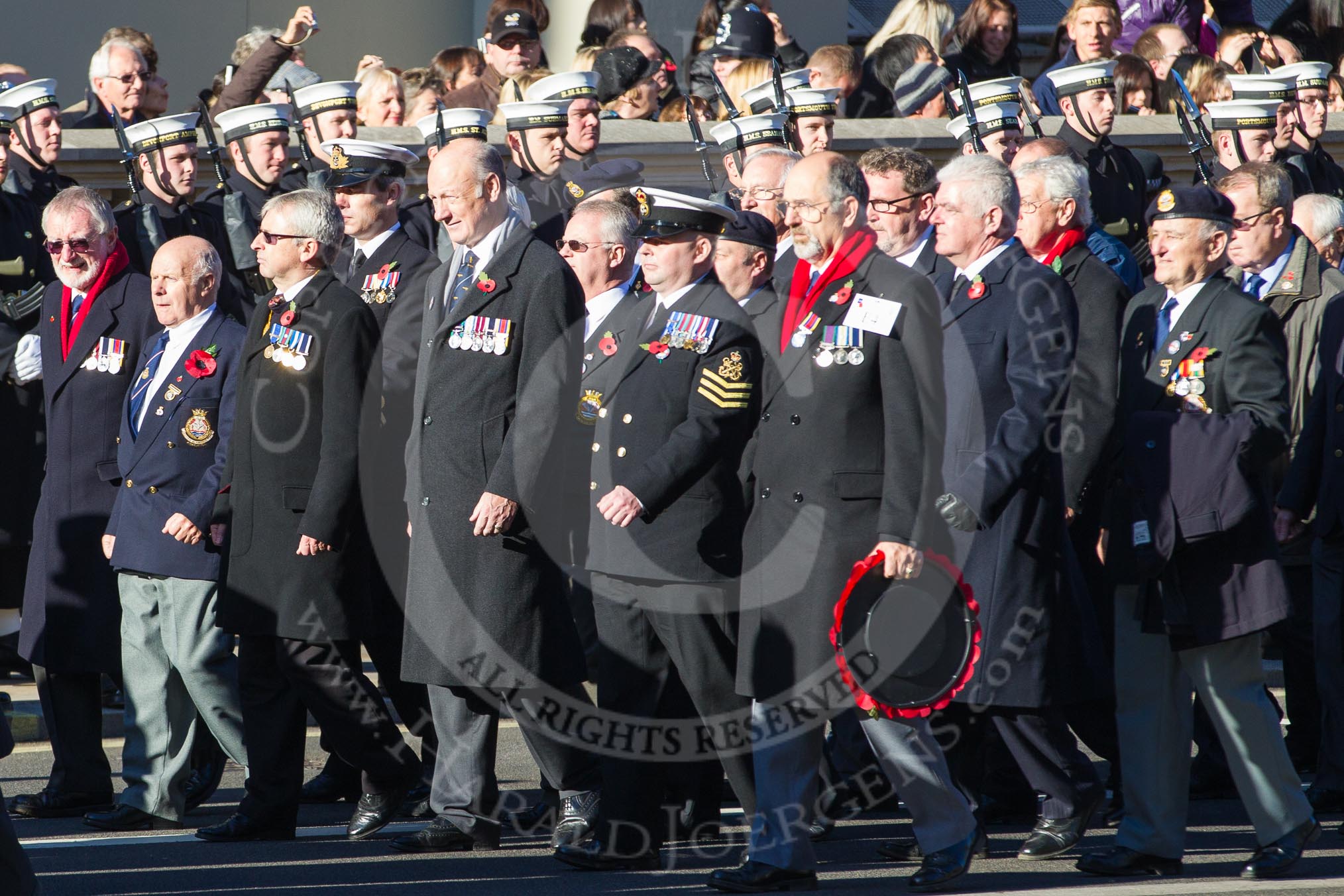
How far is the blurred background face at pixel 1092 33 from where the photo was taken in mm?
10922

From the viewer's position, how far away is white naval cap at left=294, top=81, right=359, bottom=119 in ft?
29.1

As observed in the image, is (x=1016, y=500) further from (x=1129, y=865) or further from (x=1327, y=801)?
(x=1327, y=801)

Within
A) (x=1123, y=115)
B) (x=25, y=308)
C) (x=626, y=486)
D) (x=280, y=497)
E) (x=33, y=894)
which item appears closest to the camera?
(x=33, y=894)

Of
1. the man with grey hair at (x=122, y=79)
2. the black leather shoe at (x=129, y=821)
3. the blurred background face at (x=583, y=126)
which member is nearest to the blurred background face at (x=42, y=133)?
the man with grey hair at (x=122, y=79)

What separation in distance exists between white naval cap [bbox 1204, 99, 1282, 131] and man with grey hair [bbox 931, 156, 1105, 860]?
11.1ft

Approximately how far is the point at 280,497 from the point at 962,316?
2043mm

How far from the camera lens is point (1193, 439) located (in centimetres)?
564

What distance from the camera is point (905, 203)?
652 cm

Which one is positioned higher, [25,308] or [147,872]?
[25,308]

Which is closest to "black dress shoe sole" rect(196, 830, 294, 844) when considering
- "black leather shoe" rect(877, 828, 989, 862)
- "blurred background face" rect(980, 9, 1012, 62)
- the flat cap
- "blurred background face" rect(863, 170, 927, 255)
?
"black leather shoe" rect(877, 828, 989, 862)

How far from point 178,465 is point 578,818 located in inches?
65.1

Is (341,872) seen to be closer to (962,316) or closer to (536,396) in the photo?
(536,396)

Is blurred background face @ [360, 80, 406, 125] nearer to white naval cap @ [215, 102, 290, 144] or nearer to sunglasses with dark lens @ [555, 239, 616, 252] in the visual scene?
white naval cap @ [215, 102, 290, 144]

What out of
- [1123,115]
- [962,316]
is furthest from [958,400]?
Result: [1123,115]
